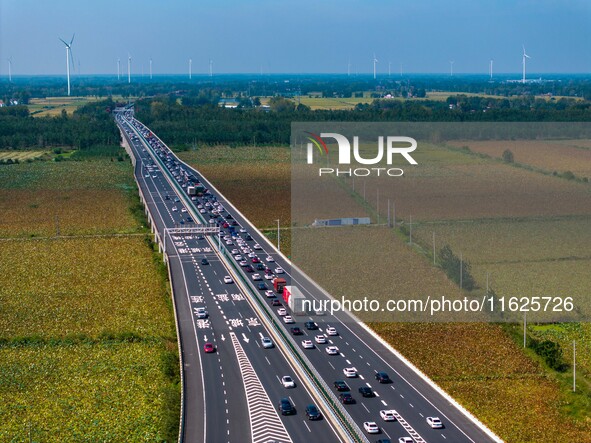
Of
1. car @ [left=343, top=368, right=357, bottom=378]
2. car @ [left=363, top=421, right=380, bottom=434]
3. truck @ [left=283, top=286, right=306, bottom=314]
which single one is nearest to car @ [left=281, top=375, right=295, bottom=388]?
car @ [left=343, top=368, right=357, bottom=378]

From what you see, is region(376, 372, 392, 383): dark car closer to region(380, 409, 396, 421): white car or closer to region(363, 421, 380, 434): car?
region(380, 409, 396, 421): white car

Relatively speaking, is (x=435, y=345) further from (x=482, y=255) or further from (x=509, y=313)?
(x=482, y=255)

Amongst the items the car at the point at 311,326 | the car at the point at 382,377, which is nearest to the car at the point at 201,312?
the car at the point at 311,326

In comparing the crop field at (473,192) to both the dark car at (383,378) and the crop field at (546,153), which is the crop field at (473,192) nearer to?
the crop field at (546,153)

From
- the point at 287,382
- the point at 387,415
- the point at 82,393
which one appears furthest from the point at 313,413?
the point at 82,393

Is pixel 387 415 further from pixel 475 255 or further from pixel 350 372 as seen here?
pixel 475 255

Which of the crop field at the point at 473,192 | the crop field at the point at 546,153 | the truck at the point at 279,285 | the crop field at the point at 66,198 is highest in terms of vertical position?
the crop field at the point at 546,153
